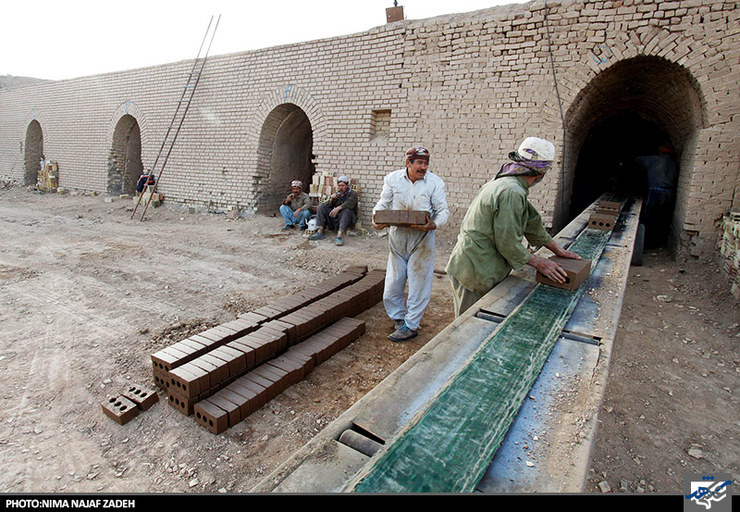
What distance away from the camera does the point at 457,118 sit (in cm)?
723

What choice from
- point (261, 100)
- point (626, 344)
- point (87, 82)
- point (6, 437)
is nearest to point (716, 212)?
point (626, 344)

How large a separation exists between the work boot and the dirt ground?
0.08m

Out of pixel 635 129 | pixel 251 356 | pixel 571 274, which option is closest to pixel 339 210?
pixel 251 356

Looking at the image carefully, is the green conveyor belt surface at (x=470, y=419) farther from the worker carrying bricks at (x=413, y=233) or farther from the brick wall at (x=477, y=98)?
the brick wall at (x=477, y=98)

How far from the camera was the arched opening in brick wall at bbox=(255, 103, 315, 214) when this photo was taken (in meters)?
10.0

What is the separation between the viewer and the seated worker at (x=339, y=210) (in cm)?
800

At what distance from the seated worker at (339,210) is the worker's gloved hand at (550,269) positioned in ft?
17.3

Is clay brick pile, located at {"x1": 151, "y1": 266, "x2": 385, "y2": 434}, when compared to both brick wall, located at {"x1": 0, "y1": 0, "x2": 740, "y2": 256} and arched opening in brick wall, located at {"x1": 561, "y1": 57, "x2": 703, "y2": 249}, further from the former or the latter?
arched opening in brick wall, located at {"x1": 561, "y1": 57, "x2": 703, "y2": 249}

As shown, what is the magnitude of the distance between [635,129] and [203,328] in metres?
12.6

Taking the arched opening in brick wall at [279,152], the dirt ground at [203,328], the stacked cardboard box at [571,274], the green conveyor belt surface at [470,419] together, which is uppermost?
the arched opening in brick wall at [279,152]

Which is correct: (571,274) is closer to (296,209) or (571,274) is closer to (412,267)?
(412,267)
